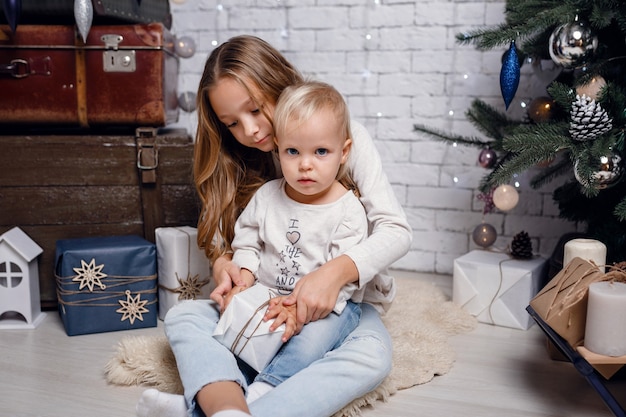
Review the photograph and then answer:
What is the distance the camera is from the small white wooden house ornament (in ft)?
5.68

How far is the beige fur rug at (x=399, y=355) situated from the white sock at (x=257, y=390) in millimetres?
153

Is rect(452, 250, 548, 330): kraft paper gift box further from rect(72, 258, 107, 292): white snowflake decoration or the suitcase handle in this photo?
the suitcase handle

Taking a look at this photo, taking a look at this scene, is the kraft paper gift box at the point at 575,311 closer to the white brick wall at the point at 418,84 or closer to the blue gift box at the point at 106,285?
the white brick wall at the point at 418,84

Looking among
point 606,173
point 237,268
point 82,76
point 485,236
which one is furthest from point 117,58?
point 606,173

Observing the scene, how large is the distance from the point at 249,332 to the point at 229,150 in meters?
0.58

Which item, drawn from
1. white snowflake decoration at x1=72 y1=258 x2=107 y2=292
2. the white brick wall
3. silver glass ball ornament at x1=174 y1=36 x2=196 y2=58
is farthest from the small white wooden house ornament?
the white brick wall

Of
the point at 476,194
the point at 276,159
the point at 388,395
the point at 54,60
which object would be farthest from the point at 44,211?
the point at 476,194

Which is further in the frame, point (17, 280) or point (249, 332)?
point (17, 280)

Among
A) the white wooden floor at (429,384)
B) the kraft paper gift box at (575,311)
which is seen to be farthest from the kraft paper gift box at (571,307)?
the white wooden floor at (429,384)

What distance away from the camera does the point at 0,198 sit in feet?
6.03

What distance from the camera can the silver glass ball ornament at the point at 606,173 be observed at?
1.50 m

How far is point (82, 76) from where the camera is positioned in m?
1.88

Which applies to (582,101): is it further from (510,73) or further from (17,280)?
(17,280)

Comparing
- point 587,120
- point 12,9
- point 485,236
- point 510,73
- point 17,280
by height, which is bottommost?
point 17,280
